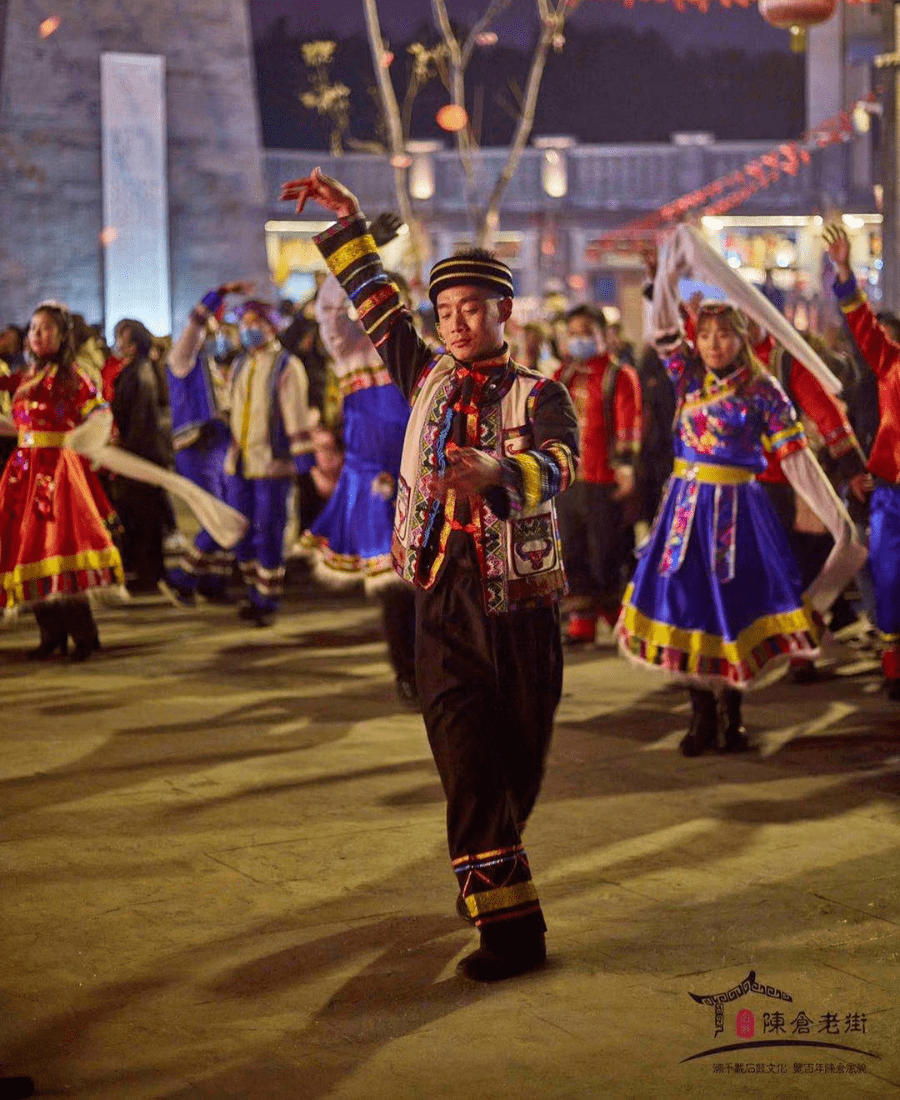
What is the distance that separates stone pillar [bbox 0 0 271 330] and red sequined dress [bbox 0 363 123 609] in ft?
47.2

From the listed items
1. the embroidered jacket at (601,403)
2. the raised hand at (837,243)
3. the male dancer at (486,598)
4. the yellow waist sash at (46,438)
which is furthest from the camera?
the embroidered jacket at (601,403)

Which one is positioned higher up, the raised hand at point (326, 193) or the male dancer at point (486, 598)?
the raised hand at point (326, 193)

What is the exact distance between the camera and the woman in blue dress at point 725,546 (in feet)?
23.0

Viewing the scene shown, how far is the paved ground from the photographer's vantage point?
386cm

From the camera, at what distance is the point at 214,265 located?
24.4 meters

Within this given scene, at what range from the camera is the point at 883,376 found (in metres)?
8.35

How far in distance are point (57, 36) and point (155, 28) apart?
136cm

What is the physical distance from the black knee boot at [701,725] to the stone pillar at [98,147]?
57.0ft

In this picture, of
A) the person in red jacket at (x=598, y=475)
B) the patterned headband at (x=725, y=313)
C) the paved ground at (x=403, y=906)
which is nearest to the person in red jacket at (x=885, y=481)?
the paved ground at (x=403, y=906)

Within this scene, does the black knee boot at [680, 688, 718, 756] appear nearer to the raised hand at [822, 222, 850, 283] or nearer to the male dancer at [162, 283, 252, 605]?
the raised hand at [822, 222, 850, 283]

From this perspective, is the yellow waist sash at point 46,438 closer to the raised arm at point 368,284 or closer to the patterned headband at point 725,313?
the patterned headband at point 725,313

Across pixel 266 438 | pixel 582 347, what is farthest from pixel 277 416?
pixel 582 347

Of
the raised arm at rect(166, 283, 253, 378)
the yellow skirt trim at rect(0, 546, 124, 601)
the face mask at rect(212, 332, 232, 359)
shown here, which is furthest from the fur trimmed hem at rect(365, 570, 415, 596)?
the face mask at rect(212, 332, 232, 359)

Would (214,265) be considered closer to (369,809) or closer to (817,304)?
(817,304)
